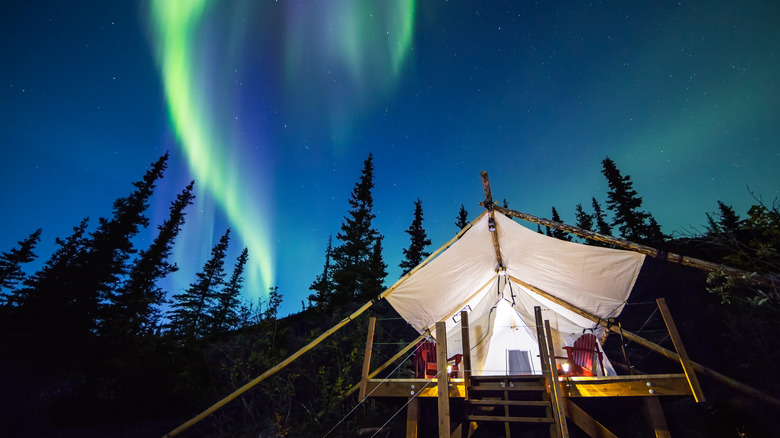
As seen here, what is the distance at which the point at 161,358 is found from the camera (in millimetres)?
13148

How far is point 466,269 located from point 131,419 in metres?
13.4

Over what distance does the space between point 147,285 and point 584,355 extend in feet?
82.9

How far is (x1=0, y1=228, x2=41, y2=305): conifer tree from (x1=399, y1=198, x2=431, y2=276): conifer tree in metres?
30.9

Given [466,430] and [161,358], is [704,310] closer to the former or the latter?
[466,430]

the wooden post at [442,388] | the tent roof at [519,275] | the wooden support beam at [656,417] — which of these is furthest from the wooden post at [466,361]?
the wooden support beam at [656,417]

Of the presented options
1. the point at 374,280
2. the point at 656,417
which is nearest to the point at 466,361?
the point at 656,417

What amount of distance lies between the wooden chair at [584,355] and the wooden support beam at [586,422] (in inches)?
62.0

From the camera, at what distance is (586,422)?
5.61 meters

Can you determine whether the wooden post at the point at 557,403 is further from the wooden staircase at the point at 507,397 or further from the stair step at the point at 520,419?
the wooden staircase at the point at 507,397

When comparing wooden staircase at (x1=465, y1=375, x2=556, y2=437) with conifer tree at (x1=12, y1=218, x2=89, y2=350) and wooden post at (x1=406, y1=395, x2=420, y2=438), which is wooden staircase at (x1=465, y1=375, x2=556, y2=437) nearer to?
wooden post at (x1=406, y1=395, x2=420, y2=438)

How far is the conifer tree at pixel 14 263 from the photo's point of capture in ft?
85.1

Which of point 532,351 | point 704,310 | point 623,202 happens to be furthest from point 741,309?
point 623,202

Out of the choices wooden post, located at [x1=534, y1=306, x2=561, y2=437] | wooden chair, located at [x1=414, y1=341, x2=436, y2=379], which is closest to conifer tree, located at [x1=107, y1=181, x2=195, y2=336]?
wooden chair, located at [x1=414, y1=341, x2=436, y2=379]

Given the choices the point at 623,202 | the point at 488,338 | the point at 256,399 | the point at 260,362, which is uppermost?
the point at 623,202
